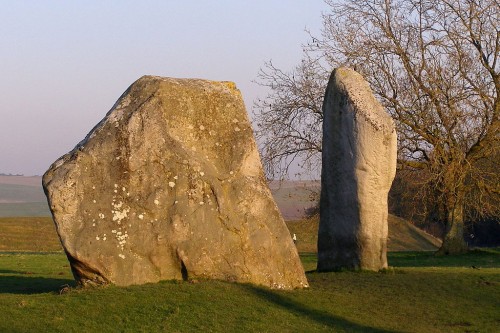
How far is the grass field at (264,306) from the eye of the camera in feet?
38.7

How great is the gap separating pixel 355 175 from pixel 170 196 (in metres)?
4.93

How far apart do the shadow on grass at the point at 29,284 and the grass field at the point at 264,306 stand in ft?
0.06

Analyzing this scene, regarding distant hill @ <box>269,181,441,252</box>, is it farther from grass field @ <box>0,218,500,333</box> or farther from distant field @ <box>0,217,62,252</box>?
grass field @ <box>0,218,500,333</box>

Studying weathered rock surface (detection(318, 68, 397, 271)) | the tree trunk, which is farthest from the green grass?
the tree trunk

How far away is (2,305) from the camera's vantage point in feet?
41.5

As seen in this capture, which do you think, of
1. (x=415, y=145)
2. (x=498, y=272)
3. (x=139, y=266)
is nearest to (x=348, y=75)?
(x=498, y=272)

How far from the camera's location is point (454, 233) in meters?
30.7

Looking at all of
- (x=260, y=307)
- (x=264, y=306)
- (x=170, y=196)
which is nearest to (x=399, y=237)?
(x=170, y=196)

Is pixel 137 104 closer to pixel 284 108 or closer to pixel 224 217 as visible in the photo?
pixel 224 217

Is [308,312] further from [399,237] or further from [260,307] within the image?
[399,237]

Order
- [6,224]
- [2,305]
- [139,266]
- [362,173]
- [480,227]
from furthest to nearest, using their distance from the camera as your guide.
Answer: [480,227]
[6,224]
[362,173]
[139,266]
[2,305]

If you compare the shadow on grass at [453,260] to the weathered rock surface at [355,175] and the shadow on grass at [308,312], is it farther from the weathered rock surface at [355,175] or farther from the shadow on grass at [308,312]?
the shadow on grass at [308,312]

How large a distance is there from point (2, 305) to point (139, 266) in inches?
85.8

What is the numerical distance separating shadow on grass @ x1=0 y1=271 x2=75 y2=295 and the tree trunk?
17441 mm
